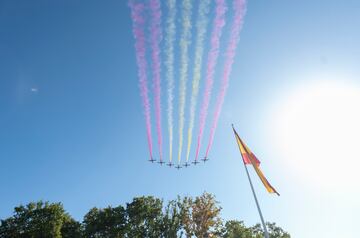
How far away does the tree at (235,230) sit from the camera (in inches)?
1834

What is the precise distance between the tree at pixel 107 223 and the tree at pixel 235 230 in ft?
59.6

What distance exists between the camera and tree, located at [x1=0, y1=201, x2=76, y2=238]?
42562mm

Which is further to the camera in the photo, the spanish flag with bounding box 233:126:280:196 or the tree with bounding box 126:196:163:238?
the tree with bounding box 126:196:163:238

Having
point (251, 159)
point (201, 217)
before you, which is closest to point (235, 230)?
point (201, 217)

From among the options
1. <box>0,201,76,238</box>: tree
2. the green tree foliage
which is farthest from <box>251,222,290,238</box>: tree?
<box>0,201,76,238</box>: tree

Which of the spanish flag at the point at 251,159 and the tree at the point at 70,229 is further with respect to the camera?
the tree at the point at 70,229

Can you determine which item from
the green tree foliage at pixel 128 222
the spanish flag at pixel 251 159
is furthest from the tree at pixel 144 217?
the spanish flag at pixel 251 159

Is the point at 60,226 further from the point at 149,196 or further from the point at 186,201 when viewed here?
the point at 186,201

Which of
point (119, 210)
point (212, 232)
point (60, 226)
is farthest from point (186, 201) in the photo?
point (60, 226)

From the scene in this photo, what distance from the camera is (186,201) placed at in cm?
4912

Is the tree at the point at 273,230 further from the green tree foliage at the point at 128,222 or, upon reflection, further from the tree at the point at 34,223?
the tree at the point at 34,223

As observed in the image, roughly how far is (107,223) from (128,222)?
12.0 feet

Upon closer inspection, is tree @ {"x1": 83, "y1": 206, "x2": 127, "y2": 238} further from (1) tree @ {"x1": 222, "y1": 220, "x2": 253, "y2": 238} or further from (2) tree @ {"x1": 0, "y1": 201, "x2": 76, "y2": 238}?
(1) tree @ {"x1": 222, "y1": 220, "x2": 253, "y2": 238}

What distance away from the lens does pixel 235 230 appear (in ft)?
156
